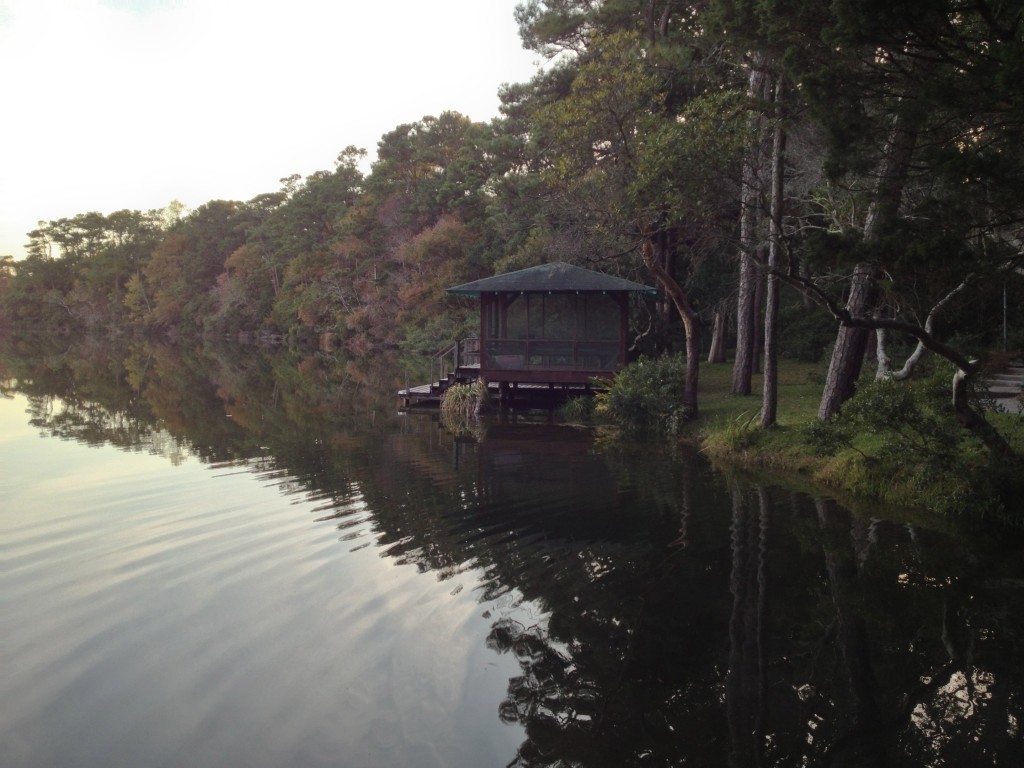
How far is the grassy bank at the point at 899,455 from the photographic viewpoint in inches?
382

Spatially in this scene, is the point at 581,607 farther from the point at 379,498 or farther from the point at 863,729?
the point at 379,498

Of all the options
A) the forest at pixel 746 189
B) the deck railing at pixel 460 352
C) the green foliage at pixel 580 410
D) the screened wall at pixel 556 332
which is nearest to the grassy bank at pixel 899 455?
the forest at pixel 746 189

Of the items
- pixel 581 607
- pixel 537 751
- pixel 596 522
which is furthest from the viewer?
pixel 596 522

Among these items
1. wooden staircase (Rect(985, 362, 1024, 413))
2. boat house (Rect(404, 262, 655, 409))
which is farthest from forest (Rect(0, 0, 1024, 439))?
boat house (Rect(404, 262, 655, 409))

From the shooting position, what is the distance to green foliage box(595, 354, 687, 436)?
17734 millimetres

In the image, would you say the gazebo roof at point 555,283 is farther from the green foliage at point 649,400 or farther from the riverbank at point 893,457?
the riverbank at point 893,457

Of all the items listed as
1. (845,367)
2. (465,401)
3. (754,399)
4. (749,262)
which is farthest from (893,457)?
(465,401)

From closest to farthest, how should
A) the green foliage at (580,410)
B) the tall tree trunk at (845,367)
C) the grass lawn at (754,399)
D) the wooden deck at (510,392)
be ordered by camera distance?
the tall tree trunk at (845,367) → the grass lawn at (754,399) → the green foliage at (580,410) → the wooden deck at (510,392)

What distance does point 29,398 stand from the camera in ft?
88.4

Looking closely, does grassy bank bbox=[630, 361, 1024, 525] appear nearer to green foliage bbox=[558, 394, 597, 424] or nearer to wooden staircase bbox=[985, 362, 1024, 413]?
wooden staircase bbox=[985, 362, 1024, 413]

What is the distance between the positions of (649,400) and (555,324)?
19.5 feet

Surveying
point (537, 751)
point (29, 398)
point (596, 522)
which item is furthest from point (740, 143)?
point (29, 398)

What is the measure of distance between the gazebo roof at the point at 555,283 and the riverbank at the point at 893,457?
250 inches

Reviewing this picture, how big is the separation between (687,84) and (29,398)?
76.6 ft
